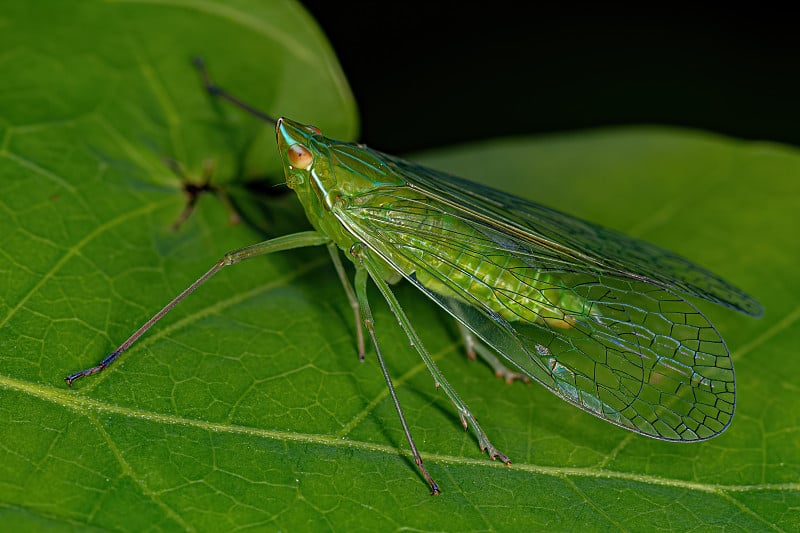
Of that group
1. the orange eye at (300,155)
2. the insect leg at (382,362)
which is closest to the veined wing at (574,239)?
the orange eye at (300,155)

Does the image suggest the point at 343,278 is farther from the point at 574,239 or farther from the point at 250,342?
the point at 574,239

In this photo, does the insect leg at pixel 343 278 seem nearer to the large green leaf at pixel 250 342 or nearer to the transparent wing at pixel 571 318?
the large green leaf at pixel 250 342

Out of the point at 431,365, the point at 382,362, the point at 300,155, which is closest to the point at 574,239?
the point at 431,365

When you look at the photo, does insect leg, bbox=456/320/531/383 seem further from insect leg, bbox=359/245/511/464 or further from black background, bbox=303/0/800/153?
black background, bbox=303/0/800/153

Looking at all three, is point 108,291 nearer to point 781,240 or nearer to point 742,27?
point 781,240

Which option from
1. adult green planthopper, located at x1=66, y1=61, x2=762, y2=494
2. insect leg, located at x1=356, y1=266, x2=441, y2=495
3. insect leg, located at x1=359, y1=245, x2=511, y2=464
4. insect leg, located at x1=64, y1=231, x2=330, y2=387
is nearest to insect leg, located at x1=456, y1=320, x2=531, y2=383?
adult green planthopper, located at x1=66, y1=61, x2=762, y2=494
